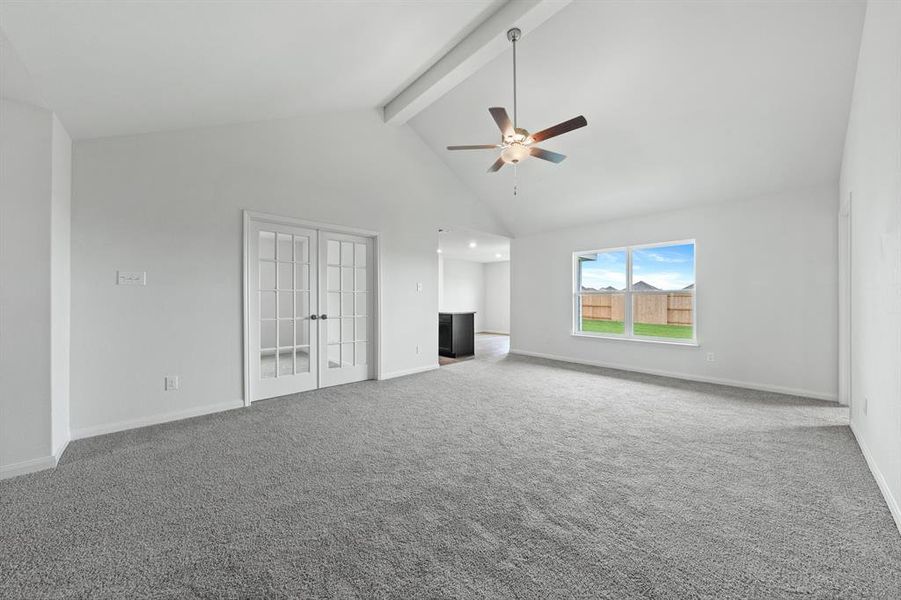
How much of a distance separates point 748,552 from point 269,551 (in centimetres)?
213

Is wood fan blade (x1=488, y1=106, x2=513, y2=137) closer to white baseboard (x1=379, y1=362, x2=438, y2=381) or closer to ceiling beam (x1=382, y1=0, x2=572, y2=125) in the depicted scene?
ceiling beam (x1=382, y1=0, x2=572, y2=125)

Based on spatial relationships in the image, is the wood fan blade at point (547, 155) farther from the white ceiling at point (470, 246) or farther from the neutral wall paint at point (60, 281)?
the neutral wall paint at point (60, 281)

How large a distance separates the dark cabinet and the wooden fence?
2170mm

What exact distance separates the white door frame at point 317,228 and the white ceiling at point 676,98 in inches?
75.5

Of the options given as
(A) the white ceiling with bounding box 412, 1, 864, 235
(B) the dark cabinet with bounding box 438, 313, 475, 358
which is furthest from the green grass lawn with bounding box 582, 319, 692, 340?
(A) the white ceiling with bounding box 412, 1, 864, 235

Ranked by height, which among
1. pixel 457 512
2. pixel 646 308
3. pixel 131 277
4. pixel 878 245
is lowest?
pixel 457 512

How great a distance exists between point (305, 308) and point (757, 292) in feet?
18.3

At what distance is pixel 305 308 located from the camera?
4.27 metres

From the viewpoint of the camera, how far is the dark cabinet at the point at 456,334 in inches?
268

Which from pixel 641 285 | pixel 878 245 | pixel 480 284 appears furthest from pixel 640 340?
pixel 480 284

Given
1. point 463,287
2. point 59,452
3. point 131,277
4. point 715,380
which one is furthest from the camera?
point 463,287

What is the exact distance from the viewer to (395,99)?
177 inches

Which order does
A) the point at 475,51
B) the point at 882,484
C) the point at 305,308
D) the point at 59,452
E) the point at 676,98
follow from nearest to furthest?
1. the point at 882,484
2. the point at 59,452
3. the point at 475,51
4. the point at 676,98
5. the point at 305,308

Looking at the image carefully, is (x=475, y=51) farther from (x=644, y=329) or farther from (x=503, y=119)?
(x=644, y=329)
